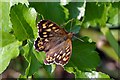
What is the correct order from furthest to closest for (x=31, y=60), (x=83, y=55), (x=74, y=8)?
(x=74, y=8)
(x=83, y=55)
(x=31, y=60)

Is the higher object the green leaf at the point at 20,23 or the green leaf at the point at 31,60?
the green leaf at the point at 20,23

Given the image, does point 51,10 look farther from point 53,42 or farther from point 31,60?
point 31,60

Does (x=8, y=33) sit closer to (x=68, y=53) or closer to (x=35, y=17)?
(x=35, y=17)

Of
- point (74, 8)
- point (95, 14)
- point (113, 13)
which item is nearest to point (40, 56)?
point (74, 8)

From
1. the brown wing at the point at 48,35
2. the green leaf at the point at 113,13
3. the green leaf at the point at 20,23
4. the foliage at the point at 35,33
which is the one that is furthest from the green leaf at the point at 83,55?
the green leaf at the point at 113,13

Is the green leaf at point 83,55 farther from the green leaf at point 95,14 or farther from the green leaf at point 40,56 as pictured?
the green leaf at point 95,14

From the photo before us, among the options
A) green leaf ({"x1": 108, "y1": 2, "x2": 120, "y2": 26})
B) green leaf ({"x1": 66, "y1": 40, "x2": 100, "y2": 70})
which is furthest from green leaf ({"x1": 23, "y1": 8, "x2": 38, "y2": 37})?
green leaf ({"x1": 108, "y1": 2, "x2": 120, "y2": 26})

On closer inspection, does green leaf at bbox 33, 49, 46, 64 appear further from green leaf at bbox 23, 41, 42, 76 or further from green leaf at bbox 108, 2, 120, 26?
green leaf at bbox 108, 2, 120, 26
